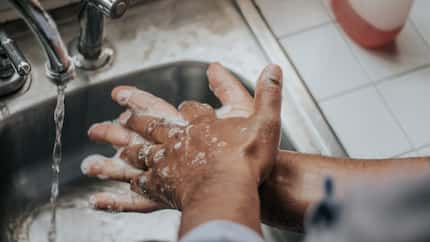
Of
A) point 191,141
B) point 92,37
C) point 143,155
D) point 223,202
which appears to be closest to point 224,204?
point 223,202

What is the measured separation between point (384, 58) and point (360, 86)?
0.07m

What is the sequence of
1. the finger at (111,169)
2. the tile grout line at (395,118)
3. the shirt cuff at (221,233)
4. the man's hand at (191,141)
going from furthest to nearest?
the tile grout line at (395,118) < the finger at (111,169) < the man's hand at (191,141) < the shirt cuff at (221,233)

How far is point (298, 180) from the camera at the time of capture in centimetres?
74

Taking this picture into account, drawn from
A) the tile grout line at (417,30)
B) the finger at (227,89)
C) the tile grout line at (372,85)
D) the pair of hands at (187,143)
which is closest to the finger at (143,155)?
the pair of hands at (187,143)

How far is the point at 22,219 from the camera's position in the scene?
920 mm

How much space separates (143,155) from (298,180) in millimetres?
187

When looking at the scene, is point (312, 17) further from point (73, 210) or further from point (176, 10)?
point (73, 210)

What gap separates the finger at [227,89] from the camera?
2.53ft

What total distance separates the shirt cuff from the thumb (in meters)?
0.18

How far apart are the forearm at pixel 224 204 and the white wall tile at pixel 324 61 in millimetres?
405

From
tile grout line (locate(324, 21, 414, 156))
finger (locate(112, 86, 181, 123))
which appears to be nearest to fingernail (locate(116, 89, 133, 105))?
finger (locate(112, 86, 181, 123))

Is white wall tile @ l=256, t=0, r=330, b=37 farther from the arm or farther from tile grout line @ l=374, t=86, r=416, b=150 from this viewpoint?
the arm

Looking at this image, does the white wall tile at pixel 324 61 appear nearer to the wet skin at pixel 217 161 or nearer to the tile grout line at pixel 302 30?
the tile grout line at pixel 302 30

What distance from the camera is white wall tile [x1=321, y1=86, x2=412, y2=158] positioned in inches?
35.3
